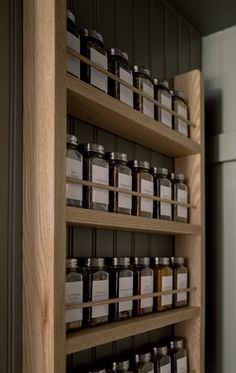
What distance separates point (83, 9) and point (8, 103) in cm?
39

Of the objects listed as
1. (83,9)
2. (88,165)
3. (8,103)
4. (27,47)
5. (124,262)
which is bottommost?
(124,262)

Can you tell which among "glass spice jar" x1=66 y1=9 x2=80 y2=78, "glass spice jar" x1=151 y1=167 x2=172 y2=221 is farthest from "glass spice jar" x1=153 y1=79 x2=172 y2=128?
"glass spice jar" x1=66 y1=9 x2=80 y2=78

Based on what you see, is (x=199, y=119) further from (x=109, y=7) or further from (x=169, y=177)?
(x=109, y=7)

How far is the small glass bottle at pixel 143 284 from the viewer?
45.6 inches

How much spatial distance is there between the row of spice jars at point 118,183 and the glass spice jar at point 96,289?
138 mm

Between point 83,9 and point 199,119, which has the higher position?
point 83,9

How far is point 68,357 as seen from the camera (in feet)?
3.39

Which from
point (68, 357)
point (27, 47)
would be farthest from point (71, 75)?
point (68, 357)

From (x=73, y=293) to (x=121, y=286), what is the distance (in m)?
0.17

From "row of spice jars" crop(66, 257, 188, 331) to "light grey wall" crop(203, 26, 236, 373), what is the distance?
25cm

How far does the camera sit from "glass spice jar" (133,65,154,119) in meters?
1.20

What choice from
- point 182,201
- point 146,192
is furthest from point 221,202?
point 146,192

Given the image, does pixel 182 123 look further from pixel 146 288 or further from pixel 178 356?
pixel 178 356

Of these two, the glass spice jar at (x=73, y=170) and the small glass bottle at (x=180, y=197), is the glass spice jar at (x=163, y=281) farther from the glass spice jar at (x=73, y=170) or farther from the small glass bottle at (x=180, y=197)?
the glass spice jar at (x=73, y=170)
